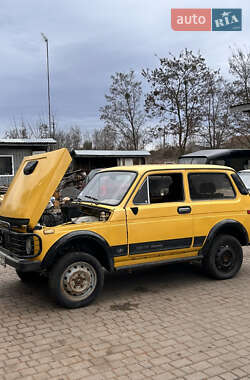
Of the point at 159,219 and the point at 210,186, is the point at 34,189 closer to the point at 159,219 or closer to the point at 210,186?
the point at 159,219

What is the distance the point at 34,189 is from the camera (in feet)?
16.9

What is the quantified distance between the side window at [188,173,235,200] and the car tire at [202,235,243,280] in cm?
71

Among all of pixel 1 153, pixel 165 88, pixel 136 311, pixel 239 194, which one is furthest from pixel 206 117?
pixel 136 311

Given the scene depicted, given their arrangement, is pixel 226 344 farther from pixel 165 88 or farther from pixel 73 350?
pixel 165 88

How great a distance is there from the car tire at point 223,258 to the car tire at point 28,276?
2.77 meters

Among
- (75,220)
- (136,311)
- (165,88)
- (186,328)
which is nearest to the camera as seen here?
(186,328)

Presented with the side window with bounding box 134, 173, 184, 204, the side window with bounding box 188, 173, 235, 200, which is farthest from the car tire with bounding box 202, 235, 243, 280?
the side window with bounding box 134, 173, 184, 204

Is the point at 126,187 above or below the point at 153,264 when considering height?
above

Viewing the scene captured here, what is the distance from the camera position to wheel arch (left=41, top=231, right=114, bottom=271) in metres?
4.84

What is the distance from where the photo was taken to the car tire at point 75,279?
4.90 m

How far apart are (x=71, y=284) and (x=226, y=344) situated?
208cm

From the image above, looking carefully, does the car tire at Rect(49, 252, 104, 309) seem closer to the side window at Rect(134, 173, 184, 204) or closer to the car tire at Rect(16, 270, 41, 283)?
the side window at Rect(134, 173, 184, 204)

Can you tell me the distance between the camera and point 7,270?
7.27 meters

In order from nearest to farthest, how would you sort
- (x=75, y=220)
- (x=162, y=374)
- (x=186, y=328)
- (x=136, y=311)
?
(x=162, y=374) → (x=186, y=328) → (x=136, y=311) → (x=75, y=220)
